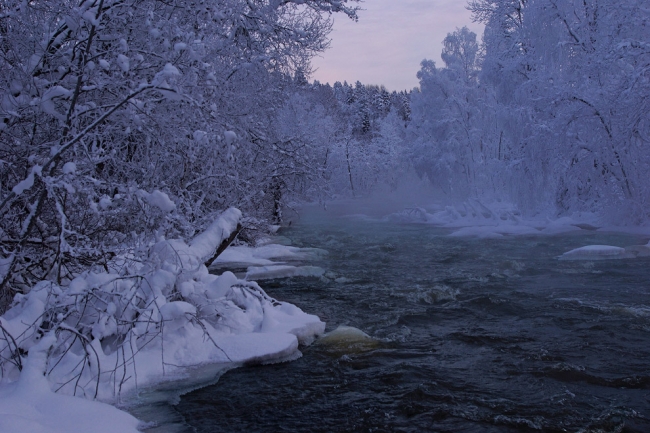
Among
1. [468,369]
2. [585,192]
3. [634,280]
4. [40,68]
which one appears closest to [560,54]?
[585,192]

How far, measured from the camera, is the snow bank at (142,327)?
Result: 4.47 m

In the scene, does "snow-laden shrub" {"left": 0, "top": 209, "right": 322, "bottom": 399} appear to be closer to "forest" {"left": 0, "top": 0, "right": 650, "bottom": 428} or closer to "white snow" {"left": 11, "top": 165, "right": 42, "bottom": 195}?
"forest" {"left": 0, "top": 0, "right": 650, "bottom": 428}

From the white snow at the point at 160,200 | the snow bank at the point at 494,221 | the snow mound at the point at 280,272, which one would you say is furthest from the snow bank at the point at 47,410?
the snow bank at the point at 494,221

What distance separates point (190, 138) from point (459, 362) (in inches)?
164

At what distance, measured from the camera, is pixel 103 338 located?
532 cm

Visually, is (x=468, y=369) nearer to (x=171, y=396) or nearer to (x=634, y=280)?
(x=171, y=396)

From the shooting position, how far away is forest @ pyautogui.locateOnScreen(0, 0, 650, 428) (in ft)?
15.7

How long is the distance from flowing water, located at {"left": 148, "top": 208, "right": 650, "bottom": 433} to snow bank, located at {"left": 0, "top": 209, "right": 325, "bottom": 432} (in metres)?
0.47

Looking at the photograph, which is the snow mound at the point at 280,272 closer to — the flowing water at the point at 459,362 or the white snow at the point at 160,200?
the flowing water at the point at 459,362

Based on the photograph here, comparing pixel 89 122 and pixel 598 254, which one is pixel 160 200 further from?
pixel 598 254

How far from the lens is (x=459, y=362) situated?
590 cm

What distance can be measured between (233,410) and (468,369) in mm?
2543

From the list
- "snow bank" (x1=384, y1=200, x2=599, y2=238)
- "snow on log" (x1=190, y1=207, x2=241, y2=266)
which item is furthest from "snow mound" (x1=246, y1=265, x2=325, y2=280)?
"snow bank" (x1=384, y1=200, x2=599, y2=238)

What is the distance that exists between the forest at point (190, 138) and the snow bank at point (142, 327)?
0.04 metres
